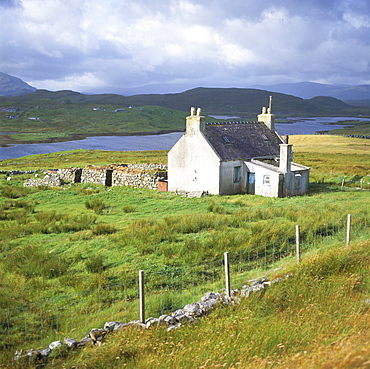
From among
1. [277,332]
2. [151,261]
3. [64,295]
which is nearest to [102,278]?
[64,295]

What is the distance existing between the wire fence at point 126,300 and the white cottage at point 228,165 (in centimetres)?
1363

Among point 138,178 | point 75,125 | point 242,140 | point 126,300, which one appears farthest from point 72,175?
point 75,125

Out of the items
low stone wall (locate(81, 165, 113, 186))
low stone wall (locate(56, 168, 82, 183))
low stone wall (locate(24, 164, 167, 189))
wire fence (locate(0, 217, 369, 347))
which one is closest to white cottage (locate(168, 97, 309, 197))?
low stone wall (locate(24, 164, 167, 189))

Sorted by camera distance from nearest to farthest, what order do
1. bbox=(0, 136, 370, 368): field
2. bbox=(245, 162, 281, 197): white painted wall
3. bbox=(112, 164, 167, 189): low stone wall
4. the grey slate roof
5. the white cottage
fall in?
bbox=(0, 136, 370, 368): field → bbox=(245, 162, 281, 197): white painted wall → the white cottage → the grey slate roof → bbox=(112, 164, 167, 189): low stone wall

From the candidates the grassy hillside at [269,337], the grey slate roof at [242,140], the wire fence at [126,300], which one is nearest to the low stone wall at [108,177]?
the grey slate roof at [242,140]

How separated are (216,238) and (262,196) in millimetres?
13427

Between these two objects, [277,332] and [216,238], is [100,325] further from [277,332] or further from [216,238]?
[216,238]

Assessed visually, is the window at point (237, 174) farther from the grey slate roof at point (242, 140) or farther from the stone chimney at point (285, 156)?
the stone chimney at point (285, 156)

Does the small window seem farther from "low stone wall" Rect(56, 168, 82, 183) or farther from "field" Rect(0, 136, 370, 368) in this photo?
"low stone wall" Rect(56, 168, 82, 183)

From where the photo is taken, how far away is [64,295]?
954cm

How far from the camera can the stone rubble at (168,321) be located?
6.46 m

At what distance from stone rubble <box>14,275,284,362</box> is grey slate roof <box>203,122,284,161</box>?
18765 millimetres

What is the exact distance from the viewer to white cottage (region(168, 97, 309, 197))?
2588 centimetres

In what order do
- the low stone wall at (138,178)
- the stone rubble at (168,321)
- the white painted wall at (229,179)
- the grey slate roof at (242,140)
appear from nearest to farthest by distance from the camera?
the stone rubble at (168,321) < the white painted wall at (229,179) < the grey slate roof at (242,140) < the low stone wall at (138,178)
